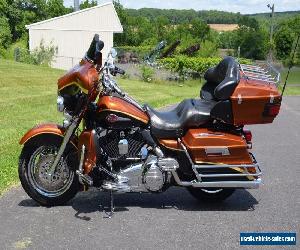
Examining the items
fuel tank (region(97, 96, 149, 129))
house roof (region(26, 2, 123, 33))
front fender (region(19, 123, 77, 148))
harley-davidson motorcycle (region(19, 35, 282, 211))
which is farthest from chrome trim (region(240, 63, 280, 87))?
house roof (region(26, 2, 123, 33))

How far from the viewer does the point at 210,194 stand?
5805 mm

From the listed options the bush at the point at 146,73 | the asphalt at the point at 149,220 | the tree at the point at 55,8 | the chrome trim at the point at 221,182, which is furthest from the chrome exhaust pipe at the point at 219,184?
the tree at the point at 55,8

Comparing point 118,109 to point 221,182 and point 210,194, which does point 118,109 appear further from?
point 210,194

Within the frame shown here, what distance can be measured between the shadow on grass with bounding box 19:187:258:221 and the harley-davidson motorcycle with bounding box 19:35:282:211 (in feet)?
0.81

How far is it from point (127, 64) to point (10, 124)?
21.7 m

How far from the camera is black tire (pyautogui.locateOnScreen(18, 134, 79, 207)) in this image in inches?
218

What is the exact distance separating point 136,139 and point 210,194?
1104 millimetres

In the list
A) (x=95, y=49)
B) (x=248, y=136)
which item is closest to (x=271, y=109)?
(x=248, y=136)

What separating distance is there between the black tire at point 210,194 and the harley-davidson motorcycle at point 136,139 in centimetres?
26

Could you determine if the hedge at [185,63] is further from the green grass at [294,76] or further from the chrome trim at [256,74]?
the chrome trim at [256,74]

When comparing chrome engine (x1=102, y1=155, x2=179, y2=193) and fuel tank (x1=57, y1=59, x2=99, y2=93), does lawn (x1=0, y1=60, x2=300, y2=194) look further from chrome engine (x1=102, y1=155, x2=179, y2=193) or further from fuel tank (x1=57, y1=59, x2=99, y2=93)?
fuel tank (x1=57, y1=59, x2=99, y2=93)

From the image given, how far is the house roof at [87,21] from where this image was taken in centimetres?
3956

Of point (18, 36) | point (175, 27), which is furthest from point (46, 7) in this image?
point (175, 27)

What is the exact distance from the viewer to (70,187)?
5617 mm
